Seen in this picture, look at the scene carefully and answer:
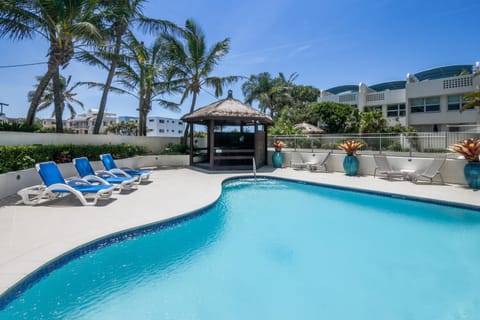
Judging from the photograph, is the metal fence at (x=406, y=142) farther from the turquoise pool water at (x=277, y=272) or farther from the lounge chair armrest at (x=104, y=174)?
the lounge chair armrest at (x=104, y=174)

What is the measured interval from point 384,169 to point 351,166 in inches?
52.4

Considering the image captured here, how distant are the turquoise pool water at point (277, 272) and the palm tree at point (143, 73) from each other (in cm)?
Result: 1184

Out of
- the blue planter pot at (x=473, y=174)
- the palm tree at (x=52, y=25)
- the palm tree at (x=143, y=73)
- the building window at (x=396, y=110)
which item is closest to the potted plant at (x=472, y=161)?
the blue planter pot at (x=473, y=174)

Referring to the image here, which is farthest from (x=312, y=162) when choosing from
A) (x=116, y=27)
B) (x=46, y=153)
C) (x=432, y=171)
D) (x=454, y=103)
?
(x=454, y=103)

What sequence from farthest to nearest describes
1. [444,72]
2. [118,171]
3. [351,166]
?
1. [444,72]
2. [351,166]
3. [118,171]

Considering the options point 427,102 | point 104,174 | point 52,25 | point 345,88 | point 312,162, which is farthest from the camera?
point 345,88

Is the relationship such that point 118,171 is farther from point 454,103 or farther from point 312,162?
point 454,103

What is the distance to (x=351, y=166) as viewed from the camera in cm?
1173

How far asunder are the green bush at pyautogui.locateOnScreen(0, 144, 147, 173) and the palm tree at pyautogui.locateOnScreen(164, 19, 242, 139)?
6.13 meters

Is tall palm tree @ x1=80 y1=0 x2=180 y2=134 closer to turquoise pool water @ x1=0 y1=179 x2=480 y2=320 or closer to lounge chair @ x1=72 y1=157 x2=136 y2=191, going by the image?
lounge chair @ x1=72 y1=157 x2=136 y2=191

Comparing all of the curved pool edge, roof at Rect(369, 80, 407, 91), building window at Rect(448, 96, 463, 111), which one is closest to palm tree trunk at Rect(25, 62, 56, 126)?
the curved pool edge

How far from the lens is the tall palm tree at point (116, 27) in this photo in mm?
11766

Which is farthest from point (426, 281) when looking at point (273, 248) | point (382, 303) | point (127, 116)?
point (127, 116)

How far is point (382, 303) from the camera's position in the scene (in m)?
3.42
